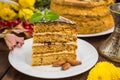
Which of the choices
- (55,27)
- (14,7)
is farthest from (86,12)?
(14,7)

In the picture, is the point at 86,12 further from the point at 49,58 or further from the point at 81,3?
the point at 49,58

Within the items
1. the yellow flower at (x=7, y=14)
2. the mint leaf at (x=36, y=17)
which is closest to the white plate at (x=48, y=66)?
the mint leaf at (x=36, y=17)

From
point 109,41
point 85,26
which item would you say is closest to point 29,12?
point 85,26

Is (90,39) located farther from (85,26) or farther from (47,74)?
(47,74)

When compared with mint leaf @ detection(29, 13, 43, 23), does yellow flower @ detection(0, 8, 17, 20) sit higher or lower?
lower

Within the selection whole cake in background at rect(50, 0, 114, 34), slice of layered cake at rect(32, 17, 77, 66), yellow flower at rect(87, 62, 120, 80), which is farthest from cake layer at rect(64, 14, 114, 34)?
yellow flower at rect(87, 62, 120, 80)

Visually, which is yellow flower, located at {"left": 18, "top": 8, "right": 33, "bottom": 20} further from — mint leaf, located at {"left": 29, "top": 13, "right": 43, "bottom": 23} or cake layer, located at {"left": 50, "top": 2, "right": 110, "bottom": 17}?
mint leaf, located at {"left": 29, "top": 13, "right": 43, "bottom": 23}

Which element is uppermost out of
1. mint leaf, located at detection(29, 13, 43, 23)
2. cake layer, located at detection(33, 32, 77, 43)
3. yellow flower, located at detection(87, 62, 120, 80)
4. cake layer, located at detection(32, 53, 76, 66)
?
yellow flower, located at detection(87, 62, 120, 80)
